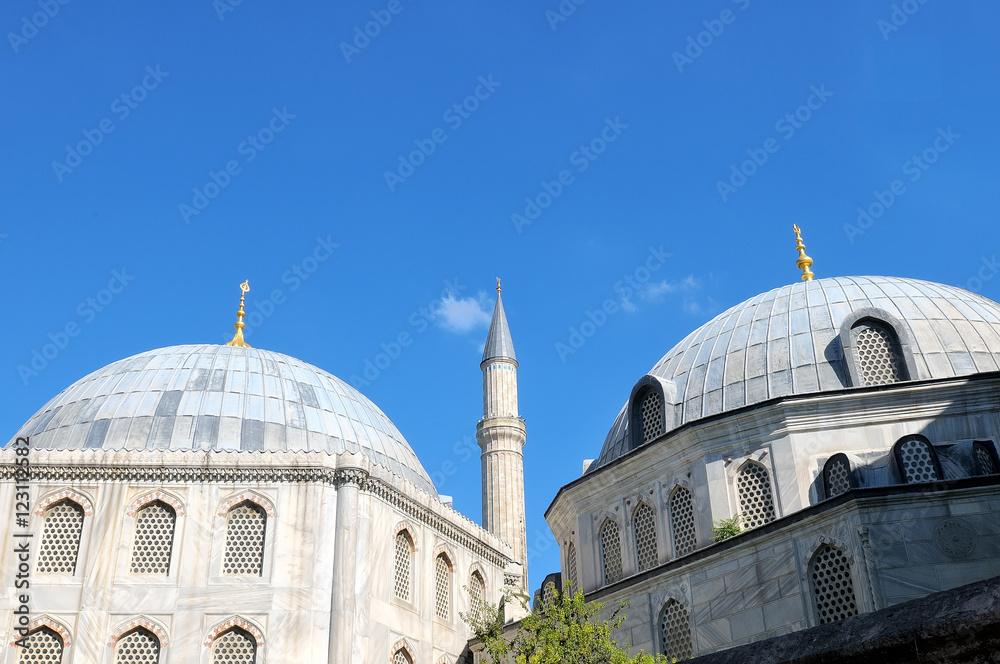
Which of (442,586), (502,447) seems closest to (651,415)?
(442,586)

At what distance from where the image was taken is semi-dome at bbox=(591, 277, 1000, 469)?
1505 cm

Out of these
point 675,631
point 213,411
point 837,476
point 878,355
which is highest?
point 213,411

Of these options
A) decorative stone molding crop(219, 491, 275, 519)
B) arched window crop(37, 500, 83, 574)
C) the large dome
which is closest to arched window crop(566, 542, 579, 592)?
the large dome

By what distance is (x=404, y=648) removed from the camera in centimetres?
1664

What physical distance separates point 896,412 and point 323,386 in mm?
12418

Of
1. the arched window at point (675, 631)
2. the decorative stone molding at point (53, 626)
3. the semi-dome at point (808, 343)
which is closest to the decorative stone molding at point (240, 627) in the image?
the decorative stone molding at point (53, 626)

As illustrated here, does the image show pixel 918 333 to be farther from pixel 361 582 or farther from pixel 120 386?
pixel 120 386

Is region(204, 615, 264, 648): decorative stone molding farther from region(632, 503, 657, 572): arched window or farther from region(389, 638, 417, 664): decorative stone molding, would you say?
region(632, 503, 657, 572): arched window

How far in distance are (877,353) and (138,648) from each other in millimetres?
13175

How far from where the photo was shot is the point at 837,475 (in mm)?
13406

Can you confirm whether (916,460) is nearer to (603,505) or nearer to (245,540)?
(603,505)

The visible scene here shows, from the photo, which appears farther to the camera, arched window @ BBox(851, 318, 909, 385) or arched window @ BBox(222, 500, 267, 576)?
arched window @ BBox(222, 500, 267, 576)

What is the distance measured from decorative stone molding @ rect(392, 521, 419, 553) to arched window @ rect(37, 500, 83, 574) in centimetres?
557

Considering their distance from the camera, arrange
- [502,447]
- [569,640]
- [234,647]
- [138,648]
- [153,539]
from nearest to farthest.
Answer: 1. [569,640]
2. [138,648]
3. [234,647]
4. [153,539]
5. [502,447]
